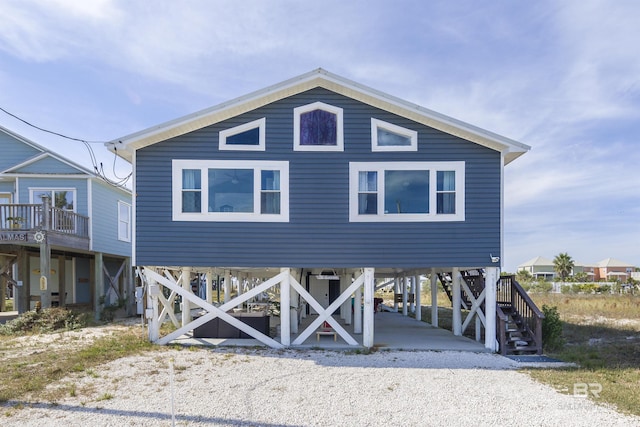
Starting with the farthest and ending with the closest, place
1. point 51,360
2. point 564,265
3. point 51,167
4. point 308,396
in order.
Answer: point 564,265 → point 51,167 → point 51,360 → point 308,396

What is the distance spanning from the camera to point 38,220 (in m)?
13.8

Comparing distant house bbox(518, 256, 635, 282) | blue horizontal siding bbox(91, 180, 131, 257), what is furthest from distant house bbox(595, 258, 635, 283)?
blue horizontal siding bbox(91, 180, 131, 257)

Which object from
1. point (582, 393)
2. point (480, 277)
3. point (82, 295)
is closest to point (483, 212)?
point (480, 277)

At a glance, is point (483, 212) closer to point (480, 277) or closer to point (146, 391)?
point (480, 277)

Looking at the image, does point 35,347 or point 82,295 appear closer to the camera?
point 35,347

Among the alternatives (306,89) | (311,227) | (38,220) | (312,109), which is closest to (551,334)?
(311,227)

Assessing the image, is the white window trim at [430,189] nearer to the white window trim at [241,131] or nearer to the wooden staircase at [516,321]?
the white window trim at [241,131]

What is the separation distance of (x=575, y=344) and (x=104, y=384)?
466 inches

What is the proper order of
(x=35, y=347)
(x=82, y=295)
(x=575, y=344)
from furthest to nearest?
1. (x=82, y=295)
2. (x=575, y=344)
3. (x=35, y=347)

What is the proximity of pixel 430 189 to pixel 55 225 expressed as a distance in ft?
40.2

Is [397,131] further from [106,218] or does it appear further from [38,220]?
[106,218]

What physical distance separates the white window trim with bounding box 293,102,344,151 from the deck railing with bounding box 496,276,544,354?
6016mm

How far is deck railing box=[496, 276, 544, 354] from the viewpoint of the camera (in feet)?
33.8

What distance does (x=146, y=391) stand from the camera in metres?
6.92
